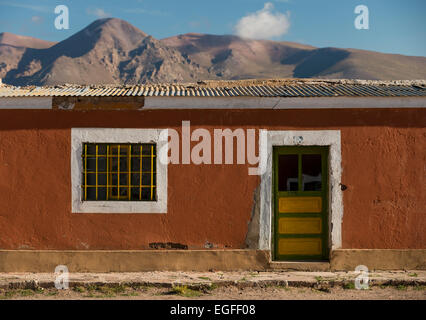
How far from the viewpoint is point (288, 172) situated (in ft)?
25.2

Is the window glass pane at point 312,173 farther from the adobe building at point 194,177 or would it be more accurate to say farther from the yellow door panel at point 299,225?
the yellow door panel at point 299,225

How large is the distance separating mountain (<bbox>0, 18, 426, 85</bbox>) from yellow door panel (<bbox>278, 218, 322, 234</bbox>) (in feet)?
286

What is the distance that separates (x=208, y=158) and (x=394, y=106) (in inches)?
123

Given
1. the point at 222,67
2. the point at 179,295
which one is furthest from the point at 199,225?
the point at 222,67

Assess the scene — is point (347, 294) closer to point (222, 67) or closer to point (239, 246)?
point (239, 246)

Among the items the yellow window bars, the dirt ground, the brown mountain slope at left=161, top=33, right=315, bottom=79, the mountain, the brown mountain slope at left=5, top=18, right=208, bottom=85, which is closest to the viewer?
the dirt ground

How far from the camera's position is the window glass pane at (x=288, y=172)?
7668 millimetres

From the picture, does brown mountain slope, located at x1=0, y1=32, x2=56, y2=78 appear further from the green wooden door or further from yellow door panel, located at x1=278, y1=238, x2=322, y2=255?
yellow door panel, located at x1=278, y1=238, x2=322, y2=255

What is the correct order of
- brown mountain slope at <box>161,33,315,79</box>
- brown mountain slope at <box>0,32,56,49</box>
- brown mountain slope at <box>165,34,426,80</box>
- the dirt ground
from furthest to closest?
1. brown mountain slope at <box>0,32,56,49</box>
2. brown mountain slope at <box>161,33,315,79</box>
3. brown mountain slope at <box>165,34,426,80</box>
4. the dirt ground

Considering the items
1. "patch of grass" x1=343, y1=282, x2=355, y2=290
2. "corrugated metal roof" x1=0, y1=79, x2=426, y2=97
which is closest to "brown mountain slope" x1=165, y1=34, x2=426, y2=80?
"corrugated metal roof" x1=0, y1=79, x2=426, y2=97

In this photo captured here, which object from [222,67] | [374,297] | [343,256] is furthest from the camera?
[222,67]

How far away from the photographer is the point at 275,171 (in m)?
7.62

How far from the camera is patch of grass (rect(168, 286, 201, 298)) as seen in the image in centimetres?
637

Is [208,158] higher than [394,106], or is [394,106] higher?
[394,106]
